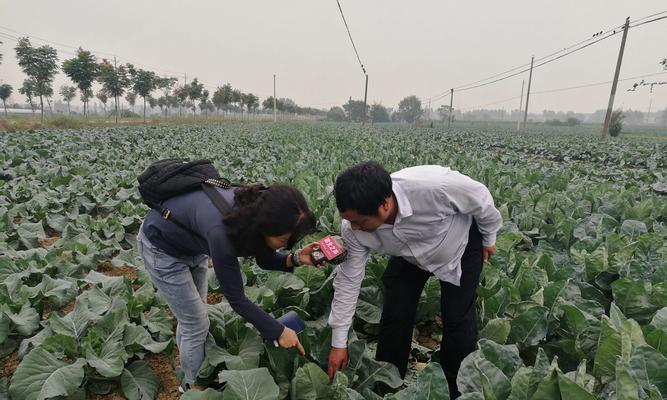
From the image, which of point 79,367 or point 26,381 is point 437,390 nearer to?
point 79,367

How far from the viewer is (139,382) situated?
8.50 feet

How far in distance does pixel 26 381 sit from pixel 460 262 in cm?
242

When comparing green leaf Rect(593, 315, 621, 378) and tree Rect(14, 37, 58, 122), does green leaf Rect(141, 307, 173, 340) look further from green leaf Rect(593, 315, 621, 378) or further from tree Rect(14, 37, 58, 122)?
tree Rect(14, 37, 58, 122)

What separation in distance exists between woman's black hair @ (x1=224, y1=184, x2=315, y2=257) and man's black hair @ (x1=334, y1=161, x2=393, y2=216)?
0.61ft

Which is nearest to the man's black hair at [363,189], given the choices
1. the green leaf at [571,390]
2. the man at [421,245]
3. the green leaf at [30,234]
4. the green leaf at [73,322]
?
the man at [421,245]

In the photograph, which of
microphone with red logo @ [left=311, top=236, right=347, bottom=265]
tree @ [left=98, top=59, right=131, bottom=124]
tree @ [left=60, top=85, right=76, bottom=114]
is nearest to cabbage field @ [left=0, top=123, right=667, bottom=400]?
microphone with red logo @ [left=311, top=236, right=347, bottom=265]

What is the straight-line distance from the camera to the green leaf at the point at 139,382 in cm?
253

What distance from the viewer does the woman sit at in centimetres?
180

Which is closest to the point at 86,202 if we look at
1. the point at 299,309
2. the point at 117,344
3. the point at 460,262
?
the point at 117,344

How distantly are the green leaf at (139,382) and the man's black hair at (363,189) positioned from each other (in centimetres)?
177

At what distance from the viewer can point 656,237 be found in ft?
12.0

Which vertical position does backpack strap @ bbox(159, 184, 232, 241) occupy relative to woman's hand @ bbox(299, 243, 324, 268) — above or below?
above

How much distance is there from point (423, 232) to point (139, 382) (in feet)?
6.43

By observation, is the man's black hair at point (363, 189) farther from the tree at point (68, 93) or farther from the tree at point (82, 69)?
the tree at point (68, 93)
